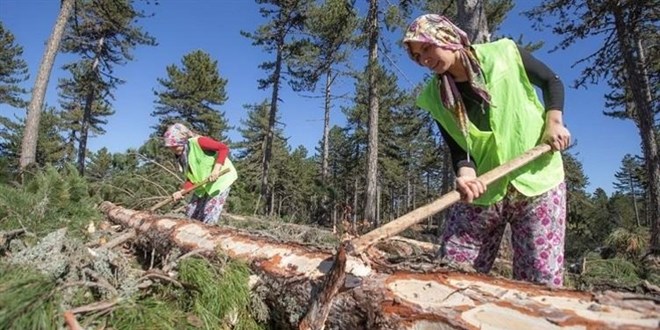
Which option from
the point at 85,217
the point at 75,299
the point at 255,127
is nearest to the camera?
the point at 75,299

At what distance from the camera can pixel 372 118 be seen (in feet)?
38.7

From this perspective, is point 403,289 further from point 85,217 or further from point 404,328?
point 85,217

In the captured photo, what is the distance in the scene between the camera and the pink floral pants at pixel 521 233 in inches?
75.5

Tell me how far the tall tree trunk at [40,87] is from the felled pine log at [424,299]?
29.8 feet

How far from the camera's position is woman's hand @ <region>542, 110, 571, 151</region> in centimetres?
186

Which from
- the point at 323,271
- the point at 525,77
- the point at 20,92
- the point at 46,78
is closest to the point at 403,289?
the point at 323,271

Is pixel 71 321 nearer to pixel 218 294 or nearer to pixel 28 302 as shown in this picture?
pixel 28 302

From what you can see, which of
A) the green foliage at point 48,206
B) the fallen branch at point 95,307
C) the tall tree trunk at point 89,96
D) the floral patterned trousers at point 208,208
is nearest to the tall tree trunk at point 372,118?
the floral patterned trousers at point 208,208

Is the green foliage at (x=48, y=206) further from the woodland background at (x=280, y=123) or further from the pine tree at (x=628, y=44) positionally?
the pine tree at (x=628, y=44)

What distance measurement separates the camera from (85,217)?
3.86m

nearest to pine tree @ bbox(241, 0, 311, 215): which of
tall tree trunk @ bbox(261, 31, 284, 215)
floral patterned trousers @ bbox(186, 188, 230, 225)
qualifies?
tall tree trunk @ bbox(261, 31, 284, 215)

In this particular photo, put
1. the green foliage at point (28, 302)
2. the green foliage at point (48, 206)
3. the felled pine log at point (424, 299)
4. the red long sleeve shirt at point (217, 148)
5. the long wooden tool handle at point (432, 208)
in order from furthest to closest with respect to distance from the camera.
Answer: the red long sleeve shirt at point (217, 148), the green foliage at point (48, 206), the long wooden tool handle at point (432, 208), the felled pine log at point (424, 299), the green foliage at point (28, 302)

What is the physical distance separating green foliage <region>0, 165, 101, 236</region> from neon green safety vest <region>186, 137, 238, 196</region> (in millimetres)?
1189

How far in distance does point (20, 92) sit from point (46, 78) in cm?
2424
